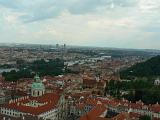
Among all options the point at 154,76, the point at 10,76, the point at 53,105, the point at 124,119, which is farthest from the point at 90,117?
the point at 154,76

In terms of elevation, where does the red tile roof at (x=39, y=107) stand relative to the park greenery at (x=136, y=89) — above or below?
above

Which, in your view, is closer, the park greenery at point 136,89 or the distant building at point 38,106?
the distant building at point 38,106

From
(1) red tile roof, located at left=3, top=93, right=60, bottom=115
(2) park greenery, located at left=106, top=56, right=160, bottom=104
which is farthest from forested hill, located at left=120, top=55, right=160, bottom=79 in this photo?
(1) red tile roof, located at left=3, top=93, right=60, bottom=115

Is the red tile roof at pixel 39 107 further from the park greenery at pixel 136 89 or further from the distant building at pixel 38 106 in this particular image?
the park greenery at pixel 136 89

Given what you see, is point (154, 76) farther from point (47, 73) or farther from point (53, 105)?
point (53, 105)

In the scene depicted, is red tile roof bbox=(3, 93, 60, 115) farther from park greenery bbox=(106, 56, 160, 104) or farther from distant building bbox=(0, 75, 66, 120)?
park greenery bbox=(106, 56, 160, 104)

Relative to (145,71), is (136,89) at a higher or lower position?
lower

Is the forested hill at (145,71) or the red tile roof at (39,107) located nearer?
the red tile roof at (39,107)

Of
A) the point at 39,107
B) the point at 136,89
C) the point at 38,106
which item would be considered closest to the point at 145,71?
the point at 136,89

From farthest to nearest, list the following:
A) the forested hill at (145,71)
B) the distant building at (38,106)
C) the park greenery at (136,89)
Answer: the forested hill at (145,71)
the park greenery at (136,89)
the distant building at (38,106)

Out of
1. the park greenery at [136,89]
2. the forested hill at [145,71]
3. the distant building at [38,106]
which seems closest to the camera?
the distant building at [38,106]

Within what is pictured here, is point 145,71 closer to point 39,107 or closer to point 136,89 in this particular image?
point 136,89

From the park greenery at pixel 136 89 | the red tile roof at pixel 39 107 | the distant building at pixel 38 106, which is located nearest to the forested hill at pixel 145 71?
the park greenery at pixel 136 89
